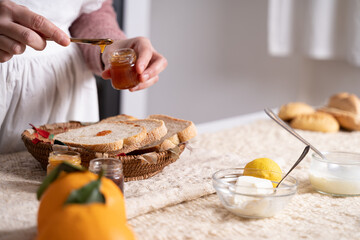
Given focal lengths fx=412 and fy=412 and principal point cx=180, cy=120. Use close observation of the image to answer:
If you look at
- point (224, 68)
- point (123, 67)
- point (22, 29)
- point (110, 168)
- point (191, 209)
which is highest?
Result: point (22, 29)

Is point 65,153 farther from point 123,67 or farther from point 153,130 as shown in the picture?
point 123,67

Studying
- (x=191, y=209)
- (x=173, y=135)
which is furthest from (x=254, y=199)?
(x=173, y=135)

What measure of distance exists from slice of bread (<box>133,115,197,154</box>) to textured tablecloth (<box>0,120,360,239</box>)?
0.07 m

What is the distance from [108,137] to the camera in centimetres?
99

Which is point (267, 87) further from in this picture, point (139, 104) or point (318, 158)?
point (318, 158)

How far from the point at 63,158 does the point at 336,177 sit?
58 centimetres

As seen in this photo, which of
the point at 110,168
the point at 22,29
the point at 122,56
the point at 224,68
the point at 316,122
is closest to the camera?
the point at 110,168

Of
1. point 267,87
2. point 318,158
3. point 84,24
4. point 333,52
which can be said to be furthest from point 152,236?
point 267,87

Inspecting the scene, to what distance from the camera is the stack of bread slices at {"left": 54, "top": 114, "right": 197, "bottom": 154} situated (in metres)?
→ 0.94

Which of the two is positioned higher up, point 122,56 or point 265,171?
point 122,56

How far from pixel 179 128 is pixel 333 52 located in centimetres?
229

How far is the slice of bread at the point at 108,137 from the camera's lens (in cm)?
93

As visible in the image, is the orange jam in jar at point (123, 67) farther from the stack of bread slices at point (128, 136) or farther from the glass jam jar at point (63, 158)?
the glass jam jar at point (63, 158)

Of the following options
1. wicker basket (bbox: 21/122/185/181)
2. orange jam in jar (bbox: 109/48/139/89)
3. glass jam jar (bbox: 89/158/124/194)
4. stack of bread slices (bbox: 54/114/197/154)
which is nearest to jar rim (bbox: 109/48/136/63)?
orange jam in jar (bbox: 109/48/139/89)
